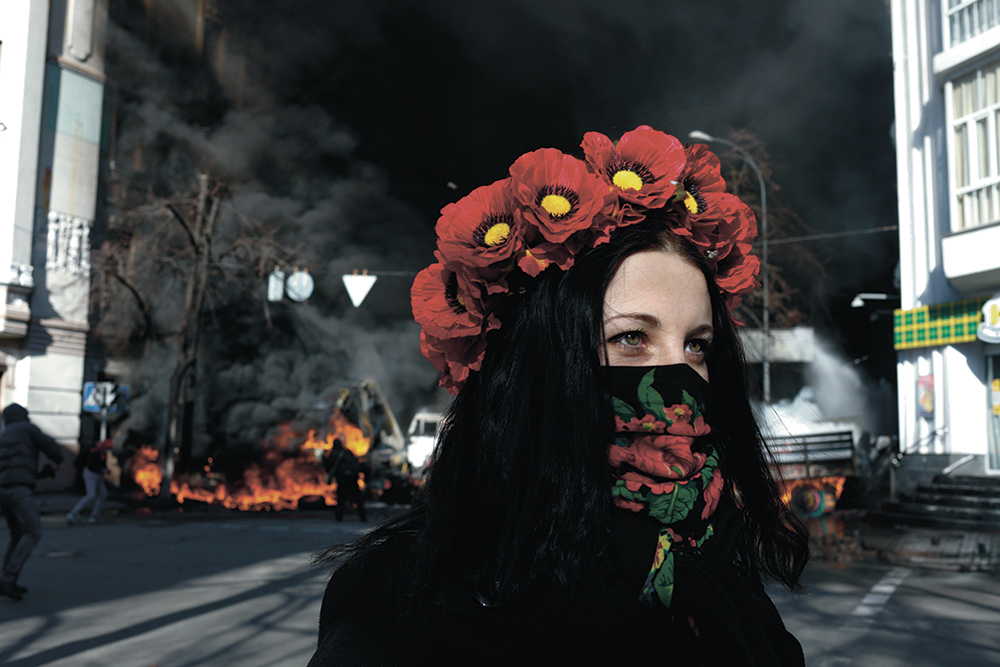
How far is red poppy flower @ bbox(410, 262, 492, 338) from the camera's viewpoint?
62.1 inches

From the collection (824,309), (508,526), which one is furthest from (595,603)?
(824,309)

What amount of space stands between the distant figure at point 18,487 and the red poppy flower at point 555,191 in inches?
296

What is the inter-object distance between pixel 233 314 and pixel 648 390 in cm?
2456

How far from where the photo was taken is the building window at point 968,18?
56.6ft

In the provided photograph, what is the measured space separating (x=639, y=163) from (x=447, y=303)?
51cm

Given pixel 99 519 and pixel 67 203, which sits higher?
pixel 67 203

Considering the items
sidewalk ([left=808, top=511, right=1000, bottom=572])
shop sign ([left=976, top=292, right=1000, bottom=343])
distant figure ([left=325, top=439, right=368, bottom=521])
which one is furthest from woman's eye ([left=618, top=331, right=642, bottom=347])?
shop sign ([left=976, top=292, right=1000, bottom=343])

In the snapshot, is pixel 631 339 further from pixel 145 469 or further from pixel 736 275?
pixel 145 469

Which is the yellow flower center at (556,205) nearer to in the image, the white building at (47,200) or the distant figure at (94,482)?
the distant figure at (94,482)

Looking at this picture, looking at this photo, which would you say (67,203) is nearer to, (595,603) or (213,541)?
(213,541)

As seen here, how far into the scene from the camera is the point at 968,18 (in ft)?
58.7

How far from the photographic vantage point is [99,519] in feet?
48.9

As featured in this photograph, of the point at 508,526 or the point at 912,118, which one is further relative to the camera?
the point at 912,118

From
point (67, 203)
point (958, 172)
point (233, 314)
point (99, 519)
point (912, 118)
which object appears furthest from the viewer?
point (233, 314)
